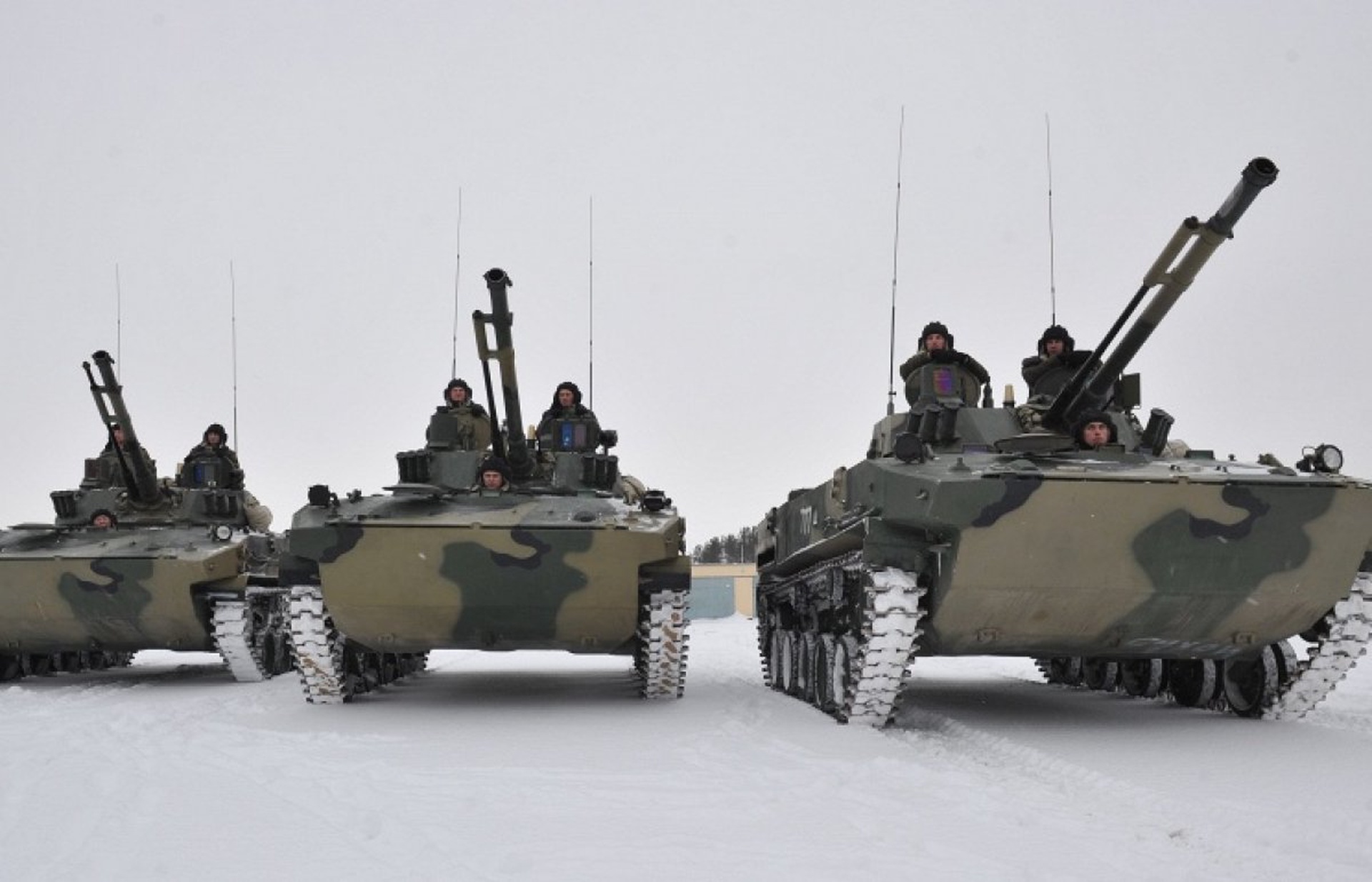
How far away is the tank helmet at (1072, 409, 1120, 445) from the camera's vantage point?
1006 centimetres

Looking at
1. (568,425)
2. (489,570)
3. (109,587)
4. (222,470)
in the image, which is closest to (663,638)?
(489,570)

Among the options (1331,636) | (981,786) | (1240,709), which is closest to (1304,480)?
(1331,636)

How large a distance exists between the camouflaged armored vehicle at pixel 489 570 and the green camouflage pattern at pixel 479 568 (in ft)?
0.04

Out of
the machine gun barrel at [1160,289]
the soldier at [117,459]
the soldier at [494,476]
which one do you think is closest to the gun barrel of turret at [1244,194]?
the machine gun barrel at [1160,289]

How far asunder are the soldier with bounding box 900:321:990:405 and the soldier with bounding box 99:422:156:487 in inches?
410

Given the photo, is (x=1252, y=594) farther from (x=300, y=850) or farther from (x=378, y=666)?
(x=378, y=666)

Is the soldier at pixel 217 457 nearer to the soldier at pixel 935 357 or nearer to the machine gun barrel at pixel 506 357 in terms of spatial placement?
the machine gun barrel at pixel 506 357

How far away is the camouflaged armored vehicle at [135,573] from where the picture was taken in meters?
14.4

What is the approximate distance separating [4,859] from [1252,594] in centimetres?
779

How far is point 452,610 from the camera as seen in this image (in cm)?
1089

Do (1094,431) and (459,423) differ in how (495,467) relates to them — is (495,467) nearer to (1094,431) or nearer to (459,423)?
(459,423)

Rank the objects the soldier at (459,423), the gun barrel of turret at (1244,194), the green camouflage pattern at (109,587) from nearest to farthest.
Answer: the gun barrel of turret at (1244,194) → the soldier at (459,423) → the green camouflage pattern at (109,587)

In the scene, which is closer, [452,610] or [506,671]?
[452,610]

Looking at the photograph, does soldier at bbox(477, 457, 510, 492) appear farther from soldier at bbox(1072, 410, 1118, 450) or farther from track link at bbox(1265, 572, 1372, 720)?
track link at bbox(1265, 572, 1372, 720)
